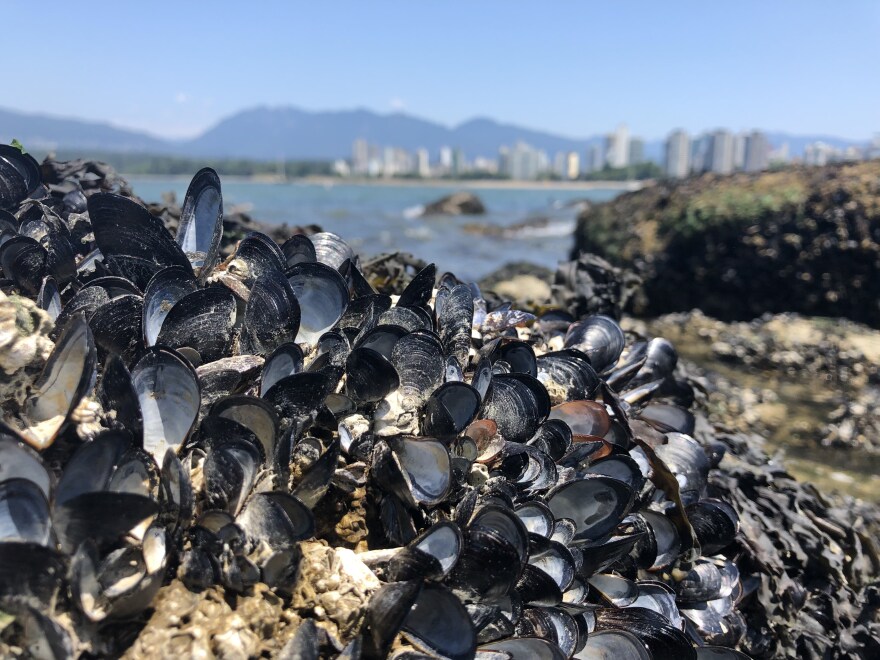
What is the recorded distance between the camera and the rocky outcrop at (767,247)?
11375mm

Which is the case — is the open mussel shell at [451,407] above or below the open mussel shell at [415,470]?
above

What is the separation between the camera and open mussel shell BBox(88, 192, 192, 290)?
95.2 inches

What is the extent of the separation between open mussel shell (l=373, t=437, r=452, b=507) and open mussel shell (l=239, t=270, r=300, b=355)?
579mm

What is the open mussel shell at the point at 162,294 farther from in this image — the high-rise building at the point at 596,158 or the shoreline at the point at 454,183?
the high-rise building at the point at 596,158

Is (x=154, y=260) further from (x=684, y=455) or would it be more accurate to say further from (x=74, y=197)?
(x=684, y=455)

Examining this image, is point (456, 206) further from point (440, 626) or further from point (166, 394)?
point (440, 626)

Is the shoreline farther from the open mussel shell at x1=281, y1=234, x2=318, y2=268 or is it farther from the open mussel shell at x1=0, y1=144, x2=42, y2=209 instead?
the open mussel shell at x1=281, y1=234, x2=318, y2=268

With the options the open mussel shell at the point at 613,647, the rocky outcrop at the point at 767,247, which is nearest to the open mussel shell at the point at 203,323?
the open mussel shell at the point at 613,647

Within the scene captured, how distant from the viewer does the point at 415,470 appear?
1976 millimetres

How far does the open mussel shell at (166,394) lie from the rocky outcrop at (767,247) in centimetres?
1182

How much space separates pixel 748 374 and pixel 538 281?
4900mm

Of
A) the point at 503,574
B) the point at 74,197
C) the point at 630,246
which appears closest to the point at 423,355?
the point at 503,574

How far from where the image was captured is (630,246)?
48.1 ft

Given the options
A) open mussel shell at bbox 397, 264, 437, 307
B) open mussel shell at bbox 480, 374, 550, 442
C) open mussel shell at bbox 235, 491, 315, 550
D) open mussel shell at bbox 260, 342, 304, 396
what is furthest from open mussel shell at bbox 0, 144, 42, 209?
open mussel shell at bbox 480, 374, 550, 442
